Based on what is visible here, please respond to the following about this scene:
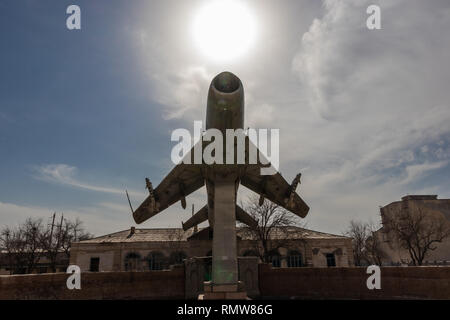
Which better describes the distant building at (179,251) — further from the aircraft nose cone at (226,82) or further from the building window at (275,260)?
the aircraft nose cone at (226,82)

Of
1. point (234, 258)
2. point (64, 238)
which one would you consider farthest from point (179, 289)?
point (64, 238)

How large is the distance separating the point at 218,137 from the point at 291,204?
21.3 ft

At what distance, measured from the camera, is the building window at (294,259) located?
119 ft

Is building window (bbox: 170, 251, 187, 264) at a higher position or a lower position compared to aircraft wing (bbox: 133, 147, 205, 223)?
lower

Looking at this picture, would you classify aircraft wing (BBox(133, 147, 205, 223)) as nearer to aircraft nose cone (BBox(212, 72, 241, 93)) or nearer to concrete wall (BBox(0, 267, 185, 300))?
concrete wall (BBox(0, 267, 185, 300))

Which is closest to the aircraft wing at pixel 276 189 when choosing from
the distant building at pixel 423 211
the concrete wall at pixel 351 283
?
the concrete wall at pixel 351 283

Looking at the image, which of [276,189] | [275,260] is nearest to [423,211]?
[275,260]

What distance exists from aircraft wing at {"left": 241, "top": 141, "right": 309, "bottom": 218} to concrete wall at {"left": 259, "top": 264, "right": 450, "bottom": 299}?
6.10m

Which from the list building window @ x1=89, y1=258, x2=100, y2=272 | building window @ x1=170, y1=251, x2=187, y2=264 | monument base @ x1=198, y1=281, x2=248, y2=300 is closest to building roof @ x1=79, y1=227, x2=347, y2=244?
building window @ x1=170, y1=251, x2=187, y2=264

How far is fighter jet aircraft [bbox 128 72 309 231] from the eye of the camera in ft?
37.9

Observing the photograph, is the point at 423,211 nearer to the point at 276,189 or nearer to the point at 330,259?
the point at 330,259

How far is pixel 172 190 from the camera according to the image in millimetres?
17375

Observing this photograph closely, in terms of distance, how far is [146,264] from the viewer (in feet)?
118

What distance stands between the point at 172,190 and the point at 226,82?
27.2 feet
